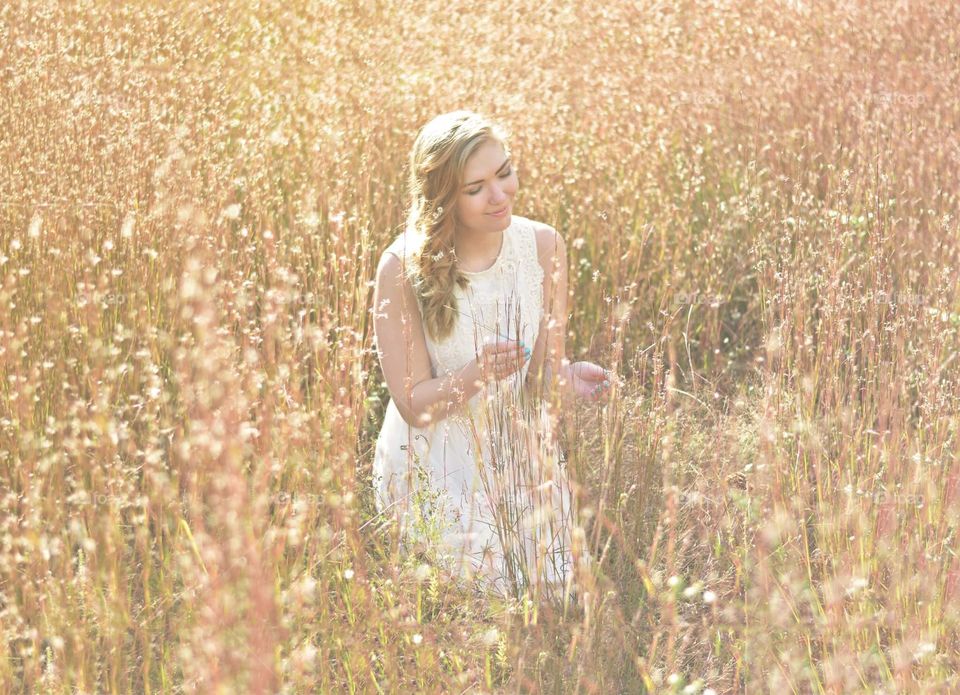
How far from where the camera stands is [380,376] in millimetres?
3188

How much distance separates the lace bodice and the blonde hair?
3 cm

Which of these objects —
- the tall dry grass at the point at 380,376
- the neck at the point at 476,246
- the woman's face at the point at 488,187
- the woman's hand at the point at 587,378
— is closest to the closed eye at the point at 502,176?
the woman's face at the point at 488,187

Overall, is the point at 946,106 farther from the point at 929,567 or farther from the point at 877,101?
the point at 929,567

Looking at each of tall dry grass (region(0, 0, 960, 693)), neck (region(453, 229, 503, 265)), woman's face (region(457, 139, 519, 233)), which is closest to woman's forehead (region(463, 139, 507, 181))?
woman's face (region(457, 139, 519, 233))

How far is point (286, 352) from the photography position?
1866 mm

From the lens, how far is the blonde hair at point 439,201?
99.6 inches

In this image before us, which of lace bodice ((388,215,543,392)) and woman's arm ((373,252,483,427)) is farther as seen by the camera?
lace bodice ((388,215,543,392))

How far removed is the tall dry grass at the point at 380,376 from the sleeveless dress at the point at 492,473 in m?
0.08

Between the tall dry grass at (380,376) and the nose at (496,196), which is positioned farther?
the nose at (496,196)

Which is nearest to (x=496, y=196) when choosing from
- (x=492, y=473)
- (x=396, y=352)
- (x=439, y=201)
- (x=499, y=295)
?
(x=439, y=201)

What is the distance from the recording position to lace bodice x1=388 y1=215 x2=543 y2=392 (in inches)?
106

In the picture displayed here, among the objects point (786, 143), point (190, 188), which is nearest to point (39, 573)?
point (190, 188)

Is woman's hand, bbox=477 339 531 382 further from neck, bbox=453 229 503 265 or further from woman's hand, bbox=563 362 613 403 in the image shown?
neck, bbox=453 229 503 265

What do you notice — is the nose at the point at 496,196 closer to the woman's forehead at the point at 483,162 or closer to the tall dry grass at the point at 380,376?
the woman's forehead at the point at 483,162
